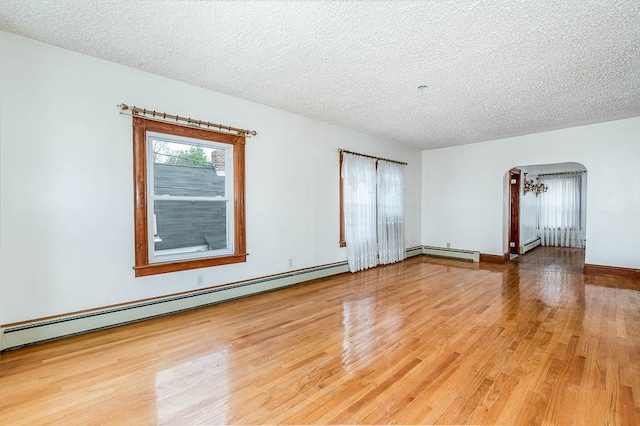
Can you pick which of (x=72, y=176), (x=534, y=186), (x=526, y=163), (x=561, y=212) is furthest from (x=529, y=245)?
(x=72, y=176)

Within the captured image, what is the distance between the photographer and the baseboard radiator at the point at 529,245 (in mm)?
7798

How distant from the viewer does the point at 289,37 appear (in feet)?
8.20

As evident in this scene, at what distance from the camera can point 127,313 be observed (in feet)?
10.1

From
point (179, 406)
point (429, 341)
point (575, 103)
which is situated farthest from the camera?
point (575, 103)

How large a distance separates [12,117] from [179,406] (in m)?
2.83

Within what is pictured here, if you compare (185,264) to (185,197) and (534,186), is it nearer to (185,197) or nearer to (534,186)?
(185,197)

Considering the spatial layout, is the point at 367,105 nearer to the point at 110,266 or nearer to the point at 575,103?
the point at 575,103

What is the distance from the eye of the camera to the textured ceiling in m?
2.15

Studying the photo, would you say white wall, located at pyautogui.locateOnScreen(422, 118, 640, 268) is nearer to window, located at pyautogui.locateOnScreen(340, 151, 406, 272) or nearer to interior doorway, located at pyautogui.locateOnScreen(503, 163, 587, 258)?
window, located at pyautogui.locateOnScreen(340, 151, 406, 272)

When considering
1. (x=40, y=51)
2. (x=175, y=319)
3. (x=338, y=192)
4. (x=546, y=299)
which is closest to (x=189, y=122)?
(x=40, y=51)

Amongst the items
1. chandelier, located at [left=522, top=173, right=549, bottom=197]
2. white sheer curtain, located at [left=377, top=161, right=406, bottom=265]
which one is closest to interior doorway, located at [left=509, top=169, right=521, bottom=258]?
chandelier, located at [left=522, top=173, right=549, bottom=197]

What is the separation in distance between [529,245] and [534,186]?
1747 mm

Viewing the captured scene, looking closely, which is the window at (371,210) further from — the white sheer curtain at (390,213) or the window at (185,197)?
the window at (185,197)

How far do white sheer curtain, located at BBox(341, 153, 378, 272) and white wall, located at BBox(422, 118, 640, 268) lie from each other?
2351 millimetres
